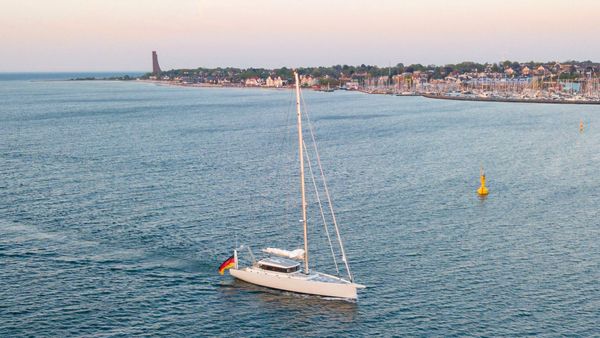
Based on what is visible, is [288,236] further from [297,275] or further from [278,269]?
[297,275]

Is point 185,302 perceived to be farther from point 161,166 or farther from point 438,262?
→ point 161,166

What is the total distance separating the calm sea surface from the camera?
4131 cm

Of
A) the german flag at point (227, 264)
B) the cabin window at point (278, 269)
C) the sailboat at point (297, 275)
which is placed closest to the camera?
the sailboat at point (297, 275)

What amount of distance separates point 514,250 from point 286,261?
18.0 metres

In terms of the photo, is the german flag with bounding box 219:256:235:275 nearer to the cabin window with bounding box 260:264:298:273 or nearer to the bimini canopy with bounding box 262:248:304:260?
the cabin window with bounding box 260:264:298:273

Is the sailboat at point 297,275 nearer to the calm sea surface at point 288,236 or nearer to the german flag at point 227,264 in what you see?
the german flag at point 227,264

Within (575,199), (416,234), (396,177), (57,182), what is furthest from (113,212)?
(575,199)

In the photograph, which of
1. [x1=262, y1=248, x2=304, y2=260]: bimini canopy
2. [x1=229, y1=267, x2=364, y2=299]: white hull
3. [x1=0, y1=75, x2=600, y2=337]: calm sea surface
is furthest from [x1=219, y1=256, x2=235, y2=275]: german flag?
[x1=262, y1=248, x2=304, y2=260]: bimini canopy

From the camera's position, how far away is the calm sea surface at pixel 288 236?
41.3 m

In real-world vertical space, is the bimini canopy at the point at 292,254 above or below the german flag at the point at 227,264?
above

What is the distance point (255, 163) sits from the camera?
9088cm

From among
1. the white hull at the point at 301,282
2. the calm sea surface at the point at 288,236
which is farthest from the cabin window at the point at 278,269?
the calm sea surface at the point at 288,236

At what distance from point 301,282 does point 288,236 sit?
1193 cm

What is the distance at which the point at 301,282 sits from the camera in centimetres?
4466
